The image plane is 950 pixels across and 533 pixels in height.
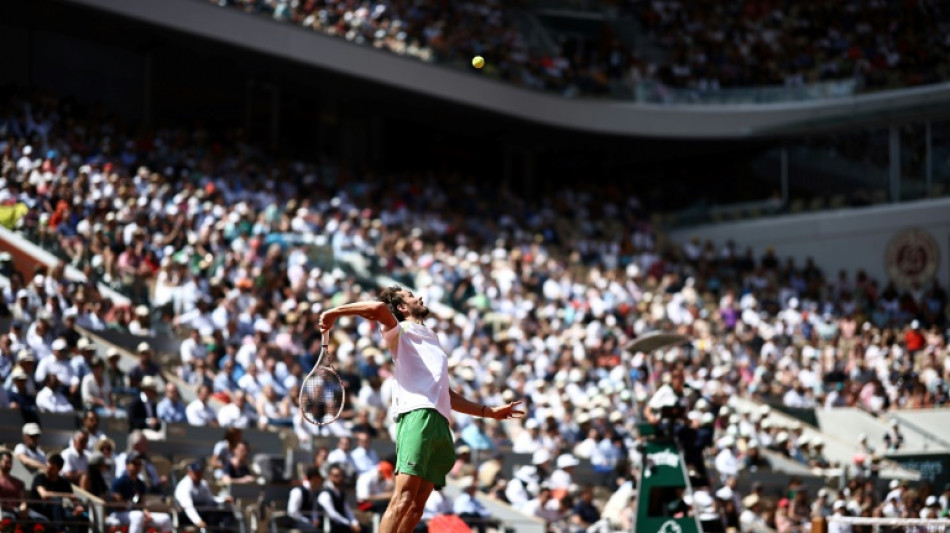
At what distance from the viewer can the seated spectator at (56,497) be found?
13.5m

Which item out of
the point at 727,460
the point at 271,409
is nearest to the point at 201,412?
the point at 271,409

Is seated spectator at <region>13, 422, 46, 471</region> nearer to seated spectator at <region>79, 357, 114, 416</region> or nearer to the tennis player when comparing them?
seated spectator at <region>79, 357, 114, 416</region>

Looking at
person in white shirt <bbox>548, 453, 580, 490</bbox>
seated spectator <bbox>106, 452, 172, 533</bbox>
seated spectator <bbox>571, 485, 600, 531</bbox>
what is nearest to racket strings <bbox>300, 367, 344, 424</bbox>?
seated spectator <bbox>106, 452, 172, 533</bbox>

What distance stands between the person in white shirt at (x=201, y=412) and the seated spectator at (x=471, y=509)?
2.99 meters

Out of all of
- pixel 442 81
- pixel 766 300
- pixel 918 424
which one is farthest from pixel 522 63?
pixel 918 424

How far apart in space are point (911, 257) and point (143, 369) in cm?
2211

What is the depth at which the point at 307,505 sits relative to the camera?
15.6 meters

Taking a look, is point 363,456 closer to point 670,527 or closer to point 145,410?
point 145,410

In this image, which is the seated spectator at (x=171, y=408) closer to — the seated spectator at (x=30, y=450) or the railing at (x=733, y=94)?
the seated spectator at (x=30, y=450)

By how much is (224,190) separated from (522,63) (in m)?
11.6

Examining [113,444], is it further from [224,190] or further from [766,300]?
[766,300]

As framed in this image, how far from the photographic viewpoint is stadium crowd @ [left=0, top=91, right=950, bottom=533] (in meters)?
16.9

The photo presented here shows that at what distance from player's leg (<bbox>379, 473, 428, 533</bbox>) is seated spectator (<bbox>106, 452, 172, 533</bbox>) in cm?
611

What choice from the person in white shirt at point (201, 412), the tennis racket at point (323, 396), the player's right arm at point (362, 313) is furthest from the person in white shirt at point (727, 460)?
the player's right arm at point (362, 313)
